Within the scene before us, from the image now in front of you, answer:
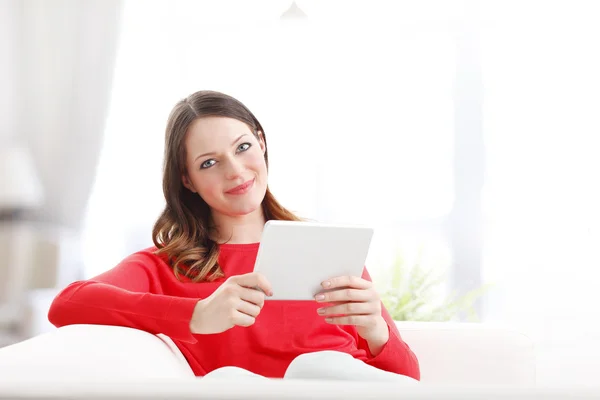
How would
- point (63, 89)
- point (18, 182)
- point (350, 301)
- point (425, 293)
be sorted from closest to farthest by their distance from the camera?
point (350, 301)
point (425, 293)
point (18, 182)
point (63, 89)

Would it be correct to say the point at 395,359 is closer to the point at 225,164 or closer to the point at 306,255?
the point at 306,255

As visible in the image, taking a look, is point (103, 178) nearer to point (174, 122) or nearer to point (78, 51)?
point (78, 51)

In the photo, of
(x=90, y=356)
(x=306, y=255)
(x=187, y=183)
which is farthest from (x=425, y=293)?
(x=90, y=356)

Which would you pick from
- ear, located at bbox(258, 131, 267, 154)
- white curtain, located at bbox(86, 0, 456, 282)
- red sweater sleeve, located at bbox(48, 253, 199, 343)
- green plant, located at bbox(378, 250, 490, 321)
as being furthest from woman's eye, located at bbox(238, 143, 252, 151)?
white curtain, located at bbox(86, 0, 456, 282)

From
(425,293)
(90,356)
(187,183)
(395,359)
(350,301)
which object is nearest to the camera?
(90,356)

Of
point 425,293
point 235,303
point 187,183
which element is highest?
point 187,183

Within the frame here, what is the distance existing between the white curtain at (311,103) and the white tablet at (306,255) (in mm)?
2445

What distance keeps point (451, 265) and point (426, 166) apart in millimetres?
543

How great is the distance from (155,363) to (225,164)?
0.57 meters

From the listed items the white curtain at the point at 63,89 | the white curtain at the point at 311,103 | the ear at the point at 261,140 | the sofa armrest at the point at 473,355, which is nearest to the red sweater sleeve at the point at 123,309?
the ear at the point at 261,140

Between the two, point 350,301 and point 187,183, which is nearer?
point 350,301

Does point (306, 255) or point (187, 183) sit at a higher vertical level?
point (187, 183)

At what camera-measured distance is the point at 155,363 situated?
115 cm

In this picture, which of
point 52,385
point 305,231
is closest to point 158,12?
point 305,231
